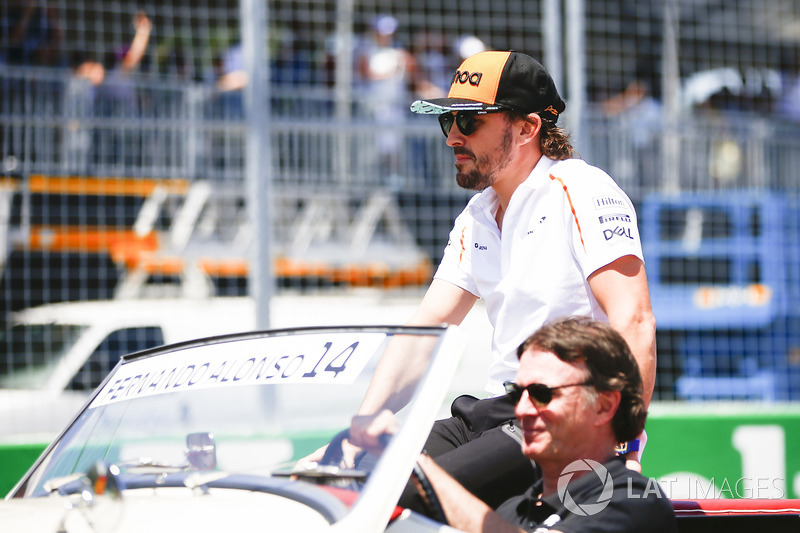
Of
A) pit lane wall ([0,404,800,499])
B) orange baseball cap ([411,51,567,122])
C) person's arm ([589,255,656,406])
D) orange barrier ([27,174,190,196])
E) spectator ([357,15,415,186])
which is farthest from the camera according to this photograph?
spectator ([357,15,415,186])

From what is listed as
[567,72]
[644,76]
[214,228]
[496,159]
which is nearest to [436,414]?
[496,159]

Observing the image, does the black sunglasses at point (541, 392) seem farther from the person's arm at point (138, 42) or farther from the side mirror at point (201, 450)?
the person's arm at point (138, 42)

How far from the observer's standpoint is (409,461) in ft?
6.21

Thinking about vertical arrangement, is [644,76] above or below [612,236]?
above

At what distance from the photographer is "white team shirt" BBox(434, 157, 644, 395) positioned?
2.61 meters

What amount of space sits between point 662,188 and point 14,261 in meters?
4.63

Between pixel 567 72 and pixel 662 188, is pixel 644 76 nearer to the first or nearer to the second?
pixel 662 188

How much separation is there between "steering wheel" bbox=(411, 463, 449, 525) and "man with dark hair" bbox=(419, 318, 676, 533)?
274 millimetres

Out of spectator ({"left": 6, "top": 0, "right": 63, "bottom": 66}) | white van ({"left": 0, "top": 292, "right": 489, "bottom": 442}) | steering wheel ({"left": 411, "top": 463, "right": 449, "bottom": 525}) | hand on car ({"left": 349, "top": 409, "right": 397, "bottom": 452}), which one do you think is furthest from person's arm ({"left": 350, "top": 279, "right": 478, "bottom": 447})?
spectator ({"left": 6, "top": 0, "right": 63, "bottom": 66})

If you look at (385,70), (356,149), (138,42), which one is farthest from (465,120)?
(385,70)

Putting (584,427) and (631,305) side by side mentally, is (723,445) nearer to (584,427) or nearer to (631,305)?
(631,305)

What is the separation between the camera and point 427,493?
2020 millimetres

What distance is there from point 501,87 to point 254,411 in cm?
118

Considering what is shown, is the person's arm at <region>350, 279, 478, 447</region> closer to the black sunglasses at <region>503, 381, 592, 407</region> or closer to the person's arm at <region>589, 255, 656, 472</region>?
the black sunglasses at <region>503, 381, 592, 407</region>
